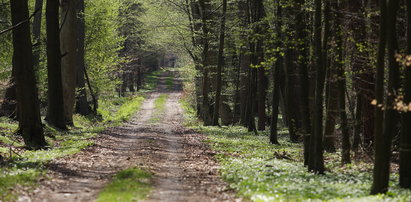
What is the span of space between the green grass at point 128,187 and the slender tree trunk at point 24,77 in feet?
20.0

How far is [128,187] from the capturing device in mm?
10969

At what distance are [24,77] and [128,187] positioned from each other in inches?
312

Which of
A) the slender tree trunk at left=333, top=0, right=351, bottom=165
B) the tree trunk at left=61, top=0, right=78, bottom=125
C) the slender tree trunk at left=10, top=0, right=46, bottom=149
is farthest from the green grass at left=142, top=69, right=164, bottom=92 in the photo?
the slender tree trunk at left=333, top=0, right=351, bottom=165

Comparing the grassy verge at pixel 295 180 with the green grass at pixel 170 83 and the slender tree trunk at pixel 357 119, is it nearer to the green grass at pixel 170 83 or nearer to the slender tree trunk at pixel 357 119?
the slender tree trunk at pixel 357 119

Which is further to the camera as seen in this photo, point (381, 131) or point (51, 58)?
point (51, 58)

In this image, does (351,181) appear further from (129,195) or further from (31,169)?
(31,169)

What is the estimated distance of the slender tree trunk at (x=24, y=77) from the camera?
16734mm

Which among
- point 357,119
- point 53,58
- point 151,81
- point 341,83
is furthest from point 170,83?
point 341,83

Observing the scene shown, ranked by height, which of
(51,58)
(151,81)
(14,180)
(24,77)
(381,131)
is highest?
(51,58)

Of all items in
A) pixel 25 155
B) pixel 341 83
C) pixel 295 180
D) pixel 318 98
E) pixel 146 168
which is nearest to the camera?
pixel 295 180

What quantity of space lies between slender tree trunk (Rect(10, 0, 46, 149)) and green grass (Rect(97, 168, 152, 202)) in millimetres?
6107

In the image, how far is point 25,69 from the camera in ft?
55.2

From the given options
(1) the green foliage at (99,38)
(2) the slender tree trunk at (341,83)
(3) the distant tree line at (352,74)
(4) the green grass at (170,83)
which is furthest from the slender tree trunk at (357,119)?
(4) the green grass at (170,83)

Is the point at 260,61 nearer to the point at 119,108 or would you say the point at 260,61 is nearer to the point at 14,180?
the point at 14,180
